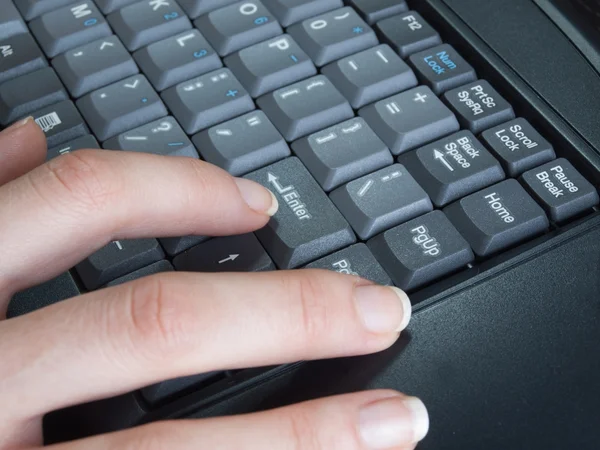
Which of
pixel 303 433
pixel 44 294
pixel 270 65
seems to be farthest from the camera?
pixel 270 65

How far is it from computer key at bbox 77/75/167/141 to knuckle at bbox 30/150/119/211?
9 centimetres

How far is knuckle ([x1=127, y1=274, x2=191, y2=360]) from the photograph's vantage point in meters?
0.46

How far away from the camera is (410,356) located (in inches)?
20.2

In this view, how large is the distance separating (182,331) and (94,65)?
0.32 metres

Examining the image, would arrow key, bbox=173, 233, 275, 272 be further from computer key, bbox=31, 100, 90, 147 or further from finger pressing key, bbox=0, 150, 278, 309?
computer key, bbox=31, 100, 90, 147

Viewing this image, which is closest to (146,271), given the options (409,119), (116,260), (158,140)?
(116,260)

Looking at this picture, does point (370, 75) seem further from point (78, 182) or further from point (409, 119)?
point (78, 182)

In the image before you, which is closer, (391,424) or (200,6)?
(391,424)

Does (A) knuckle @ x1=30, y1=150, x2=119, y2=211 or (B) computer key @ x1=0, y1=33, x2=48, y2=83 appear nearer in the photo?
(A) knuckle @ x1=30, y1=150, x2=119, y2=211

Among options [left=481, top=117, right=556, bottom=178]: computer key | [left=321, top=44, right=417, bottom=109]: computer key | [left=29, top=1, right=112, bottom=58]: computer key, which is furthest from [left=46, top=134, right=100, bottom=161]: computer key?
[left=481, top=117, right=556, bottom=178]: computer key

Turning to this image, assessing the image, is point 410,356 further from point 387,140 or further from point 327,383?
point 387,140

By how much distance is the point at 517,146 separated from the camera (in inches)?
→ 23.5

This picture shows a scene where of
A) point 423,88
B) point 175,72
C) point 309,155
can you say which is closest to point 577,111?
point 423,88

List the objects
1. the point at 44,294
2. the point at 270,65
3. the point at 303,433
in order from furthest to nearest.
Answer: the point at 270,65, the point at 44,294, the point at 303,433
